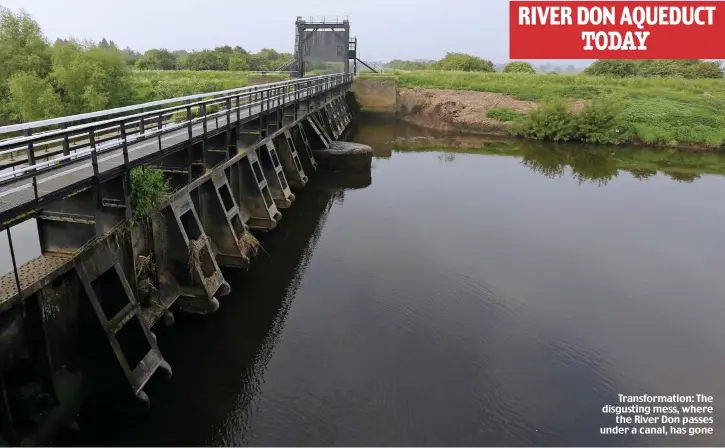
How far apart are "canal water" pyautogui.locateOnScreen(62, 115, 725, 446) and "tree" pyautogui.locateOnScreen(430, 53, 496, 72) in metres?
75.1

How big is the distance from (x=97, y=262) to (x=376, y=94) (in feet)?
138

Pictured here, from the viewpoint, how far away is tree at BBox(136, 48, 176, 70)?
75750mm

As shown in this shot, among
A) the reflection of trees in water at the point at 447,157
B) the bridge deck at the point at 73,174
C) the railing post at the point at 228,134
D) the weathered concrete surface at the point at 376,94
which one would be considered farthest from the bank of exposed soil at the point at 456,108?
the bridge deck at the point at 73,174

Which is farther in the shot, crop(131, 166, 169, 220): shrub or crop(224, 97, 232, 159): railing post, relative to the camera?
crop(224, 97, 232, 159): railing post

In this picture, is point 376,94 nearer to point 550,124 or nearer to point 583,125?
point 550,124

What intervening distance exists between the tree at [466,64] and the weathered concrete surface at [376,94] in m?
46.7

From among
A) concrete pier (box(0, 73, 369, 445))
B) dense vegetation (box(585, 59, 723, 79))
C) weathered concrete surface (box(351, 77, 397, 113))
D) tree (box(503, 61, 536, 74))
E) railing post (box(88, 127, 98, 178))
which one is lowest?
concrete pier (box(0, 73, 369, 445))

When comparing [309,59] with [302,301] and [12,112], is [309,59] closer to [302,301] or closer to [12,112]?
[12,112]

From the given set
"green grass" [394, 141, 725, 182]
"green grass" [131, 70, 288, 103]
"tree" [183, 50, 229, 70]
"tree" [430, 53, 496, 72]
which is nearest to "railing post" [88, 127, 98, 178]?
"green grass" [394, 141, 725, 182]

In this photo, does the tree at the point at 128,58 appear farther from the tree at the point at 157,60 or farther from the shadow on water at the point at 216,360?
the shadow on water at the point at 216,360

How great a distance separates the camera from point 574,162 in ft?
103

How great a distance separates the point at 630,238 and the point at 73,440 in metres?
16.8

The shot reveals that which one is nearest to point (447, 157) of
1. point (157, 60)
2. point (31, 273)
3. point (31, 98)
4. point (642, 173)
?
point (642, 173)

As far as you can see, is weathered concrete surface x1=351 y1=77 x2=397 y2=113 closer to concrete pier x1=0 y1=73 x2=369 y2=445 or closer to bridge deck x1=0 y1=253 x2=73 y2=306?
concrete pier x1=0 y1=73 x2=369 y2=445
